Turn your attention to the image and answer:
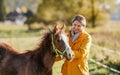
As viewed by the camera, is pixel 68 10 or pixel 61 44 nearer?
pixel 61 44

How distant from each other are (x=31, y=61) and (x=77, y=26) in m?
1.23

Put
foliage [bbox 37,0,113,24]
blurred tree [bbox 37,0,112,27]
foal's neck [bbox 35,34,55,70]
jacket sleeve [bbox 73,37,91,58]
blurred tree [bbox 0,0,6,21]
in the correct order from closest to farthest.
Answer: jacket sleeve [bbox 73,37,91,58] → foal's neck [bbox 35,34,55,70] → blurred tree [bbox 37,0,112,27] → foliage [bbox 37,0,113,24] → blurred tree [bbox 0,0,6,21]

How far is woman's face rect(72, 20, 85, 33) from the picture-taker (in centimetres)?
784

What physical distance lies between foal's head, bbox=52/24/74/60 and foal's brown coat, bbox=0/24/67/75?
17 cm

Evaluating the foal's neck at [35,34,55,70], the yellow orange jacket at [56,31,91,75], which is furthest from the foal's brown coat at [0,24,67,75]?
the yellow orange jacket at [56,31,91,75]

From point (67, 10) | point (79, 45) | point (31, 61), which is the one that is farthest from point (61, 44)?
point (67, 10)

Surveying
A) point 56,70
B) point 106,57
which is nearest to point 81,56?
point 56,70

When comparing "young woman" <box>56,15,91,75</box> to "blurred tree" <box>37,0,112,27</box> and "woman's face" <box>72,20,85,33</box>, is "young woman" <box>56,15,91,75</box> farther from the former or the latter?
"blurred tree" <box>37,0,112,27</box>

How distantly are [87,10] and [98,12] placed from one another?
1.51 m

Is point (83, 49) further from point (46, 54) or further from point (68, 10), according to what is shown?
point (68, 10)

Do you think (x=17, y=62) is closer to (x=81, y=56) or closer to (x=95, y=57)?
(x=81, y=56)

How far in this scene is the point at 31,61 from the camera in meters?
8.17

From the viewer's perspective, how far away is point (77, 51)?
7848 mm

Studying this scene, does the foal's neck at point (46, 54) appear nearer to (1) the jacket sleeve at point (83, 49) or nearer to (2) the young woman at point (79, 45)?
(2) the young woman at point (79, 45)
